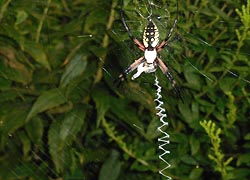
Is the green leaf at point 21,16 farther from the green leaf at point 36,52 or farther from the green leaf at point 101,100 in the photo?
the green leaf at point 101,100

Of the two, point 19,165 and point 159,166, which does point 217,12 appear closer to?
point 159,166

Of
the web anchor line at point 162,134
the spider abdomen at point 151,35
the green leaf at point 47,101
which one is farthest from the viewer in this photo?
the web anchor line at point 162,134

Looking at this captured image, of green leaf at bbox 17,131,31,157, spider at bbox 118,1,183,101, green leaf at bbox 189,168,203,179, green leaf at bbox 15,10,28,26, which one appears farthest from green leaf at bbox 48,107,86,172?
green leaf at bbox 189,168,203,179

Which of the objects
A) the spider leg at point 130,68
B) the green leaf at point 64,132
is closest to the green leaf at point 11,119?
the green leaf at point 64,132

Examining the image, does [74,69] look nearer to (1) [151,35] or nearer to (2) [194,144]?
(1) [151,35]

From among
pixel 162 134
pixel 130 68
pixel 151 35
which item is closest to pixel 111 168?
pixel 162 134

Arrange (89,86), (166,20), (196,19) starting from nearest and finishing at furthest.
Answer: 1. (166,20)
2. (89,86)
3. (196,19)

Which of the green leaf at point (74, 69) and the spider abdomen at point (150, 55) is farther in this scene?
the green leaf at point (74, 69)

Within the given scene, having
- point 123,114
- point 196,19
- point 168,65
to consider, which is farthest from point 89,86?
point 196,19
